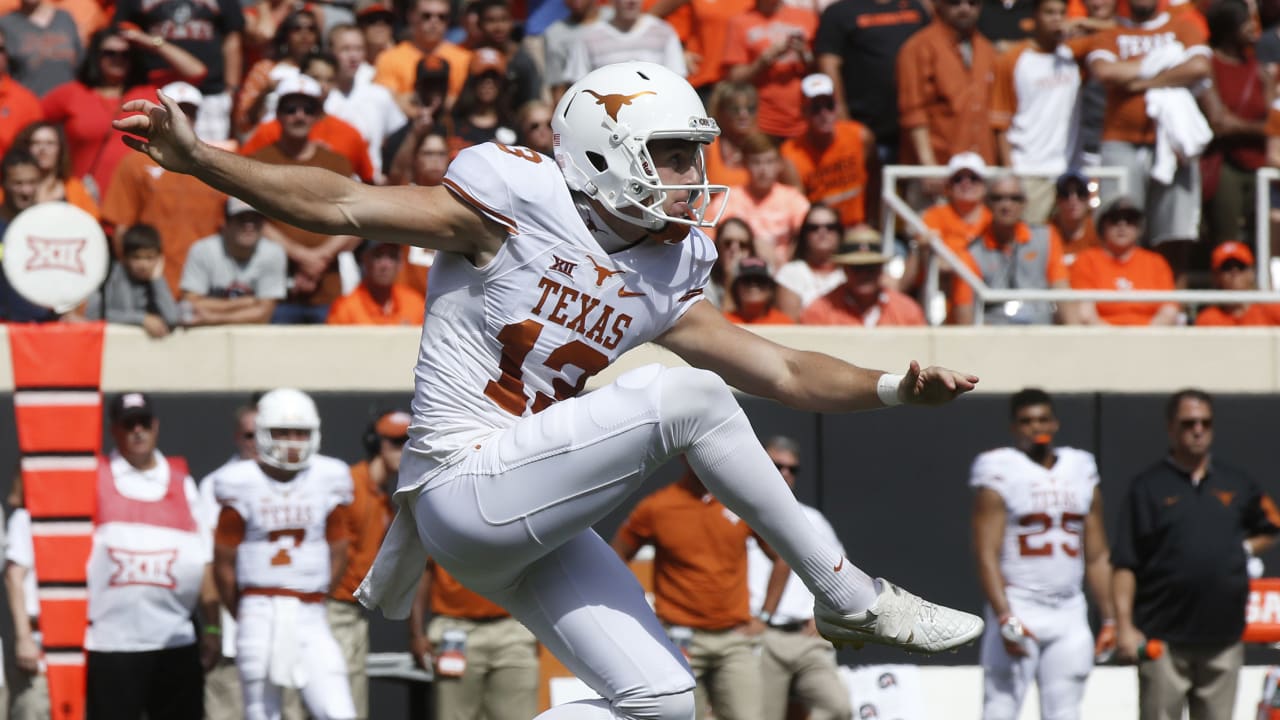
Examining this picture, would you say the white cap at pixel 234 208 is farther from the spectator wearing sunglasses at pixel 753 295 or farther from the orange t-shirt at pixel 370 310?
the spectator wearing sunglasses at pixel 753 295

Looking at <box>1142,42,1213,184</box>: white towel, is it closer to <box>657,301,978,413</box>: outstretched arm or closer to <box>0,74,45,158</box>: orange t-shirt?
<box>0,74,45,158</box>: orange t-shirt

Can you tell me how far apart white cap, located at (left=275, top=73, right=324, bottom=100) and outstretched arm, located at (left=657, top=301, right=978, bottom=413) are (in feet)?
17.5

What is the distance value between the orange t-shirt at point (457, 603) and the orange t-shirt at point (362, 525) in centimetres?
34

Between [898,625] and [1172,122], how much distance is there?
6.69 m

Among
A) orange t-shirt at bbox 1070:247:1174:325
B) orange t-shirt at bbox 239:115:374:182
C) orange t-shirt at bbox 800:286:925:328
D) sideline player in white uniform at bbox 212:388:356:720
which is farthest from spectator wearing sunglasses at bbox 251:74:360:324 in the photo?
orange t-shirt at bbox 1070:247:1174:325

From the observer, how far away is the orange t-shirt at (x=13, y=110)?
10.4 meters

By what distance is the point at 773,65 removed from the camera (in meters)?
11.0

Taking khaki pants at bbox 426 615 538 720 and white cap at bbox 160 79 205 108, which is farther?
white cap at bbox 160 79 205 108

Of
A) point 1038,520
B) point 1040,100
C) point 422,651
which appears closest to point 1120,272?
point 1040,100

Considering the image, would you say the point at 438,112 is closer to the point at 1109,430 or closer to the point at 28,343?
the point at 28,343

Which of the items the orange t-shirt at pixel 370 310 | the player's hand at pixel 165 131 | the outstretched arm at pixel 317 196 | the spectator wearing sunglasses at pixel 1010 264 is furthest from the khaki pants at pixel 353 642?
the player's hand at pixel 165 131

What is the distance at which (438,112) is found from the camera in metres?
10.6

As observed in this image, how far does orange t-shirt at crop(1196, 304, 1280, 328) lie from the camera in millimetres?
10562

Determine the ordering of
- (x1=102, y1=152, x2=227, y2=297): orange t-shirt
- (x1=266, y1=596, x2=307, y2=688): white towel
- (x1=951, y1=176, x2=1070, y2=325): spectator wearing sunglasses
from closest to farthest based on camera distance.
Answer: (x1=266, y1=596, x2=307, y2=688): white towel, (x1=102, y1=152, x2=227, y2=297): orange t-shirt, (x1=951, y1=176, x2=1070, y2=325): spectator wearing sunglasses
